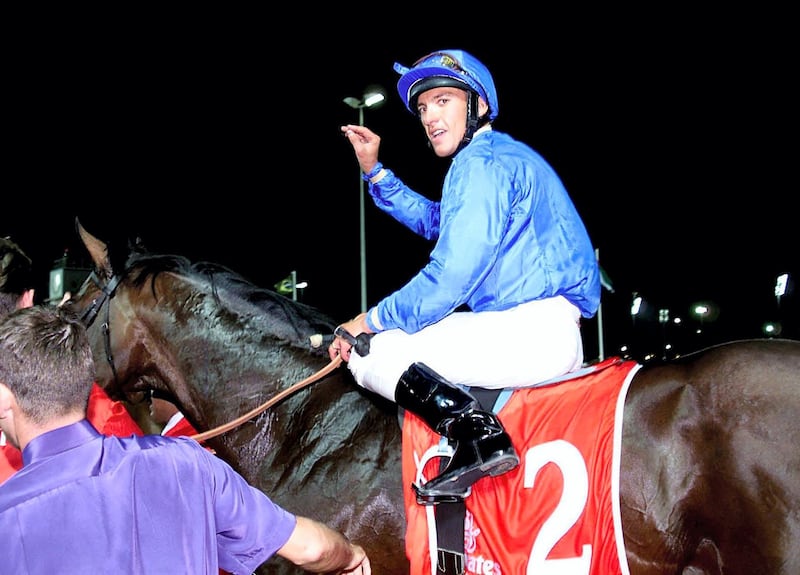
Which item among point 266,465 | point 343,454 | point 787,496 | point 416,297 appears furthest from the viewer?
point 266,465

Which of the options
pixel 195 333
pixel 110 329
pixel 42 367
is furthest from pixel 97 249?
pixel 42 367

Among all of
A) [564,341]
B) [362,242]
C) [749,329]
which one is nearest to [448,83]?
[564,341]

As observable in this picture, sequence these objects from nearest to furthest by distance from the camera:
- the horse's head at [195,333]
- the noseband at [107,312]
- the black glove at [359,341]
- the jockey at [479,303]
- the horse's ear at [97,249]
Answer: the jockey at [479,303] → the black glove at [359,341] → the horse's head at [195,333] → the noseband at [107,312] → the horse's ear at [97,249]

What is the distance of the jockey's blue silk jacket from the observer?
99.4 inches

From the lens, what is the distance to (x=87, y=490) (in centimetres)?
154

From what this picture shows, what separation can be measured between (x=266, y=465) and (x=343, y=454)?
0.48 m

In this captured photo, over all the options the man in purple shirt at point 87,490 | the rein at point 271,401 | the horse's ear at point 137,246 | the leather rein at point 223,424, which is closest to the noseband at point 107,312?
the leather rein at point 223,424

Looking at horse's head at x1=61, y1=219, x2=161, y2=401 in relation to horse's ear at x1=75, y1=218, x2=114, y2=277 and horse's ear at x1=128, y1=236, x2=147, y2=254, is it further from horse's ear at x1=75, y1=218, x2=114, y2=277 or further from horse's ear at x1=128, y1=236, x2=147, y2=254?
horse's ear at x1=128, y1=236, x2=147, y2=254

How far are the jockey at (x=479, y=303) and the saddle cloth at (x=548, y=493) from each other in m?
0.14

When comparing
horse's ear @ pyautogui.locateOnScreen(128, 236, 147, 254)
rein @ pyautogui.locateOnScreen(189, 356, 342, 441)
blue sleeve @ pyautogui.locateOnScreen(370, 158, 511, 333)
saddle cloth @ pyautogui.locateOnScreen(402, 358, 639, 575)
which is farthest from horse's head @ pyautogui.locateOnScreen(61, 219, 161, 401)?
saddle cloth @ pyautogui.locateOnScreen(402, 358, 639, 575)

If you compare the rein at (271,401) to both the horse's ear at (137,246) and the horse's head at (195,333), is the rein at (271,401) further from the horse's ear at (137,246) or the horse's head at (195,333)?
the horse's ear at (137,246)

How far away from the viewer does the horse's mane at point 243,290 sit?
11.1 ft

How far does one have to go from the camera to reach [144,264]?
11.9ft

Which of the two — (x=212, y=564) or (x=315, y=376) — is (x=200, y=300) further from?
(x=212, y=564)
